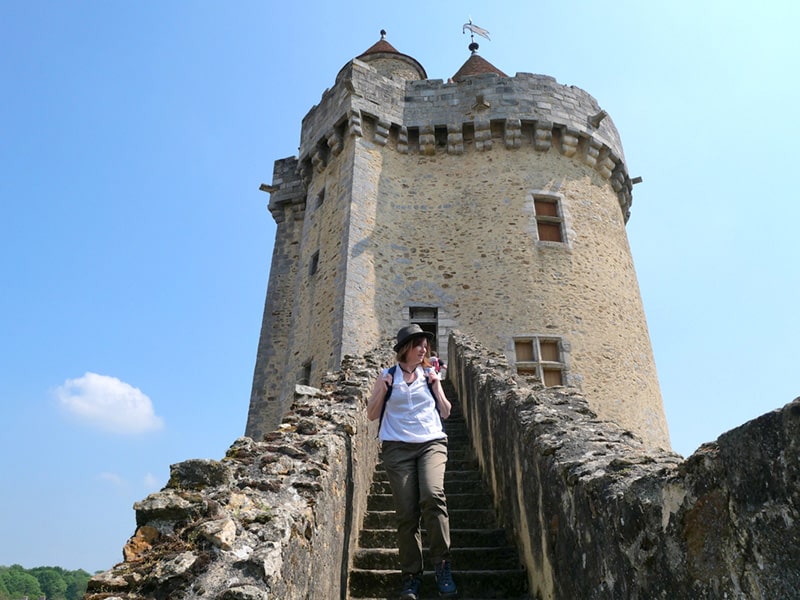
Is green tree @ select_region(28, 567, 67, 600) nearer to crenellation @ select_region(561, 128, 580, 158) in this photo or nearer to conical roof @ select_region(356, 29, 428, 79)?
conical roof @ select_region(356, 29, 428, 79)

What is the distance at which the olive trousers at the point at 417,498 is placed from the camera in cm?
359

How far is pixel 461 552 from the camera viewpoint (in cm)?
409

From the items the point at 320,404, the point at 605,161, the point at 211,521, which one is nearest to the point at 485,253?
the point at 605,161

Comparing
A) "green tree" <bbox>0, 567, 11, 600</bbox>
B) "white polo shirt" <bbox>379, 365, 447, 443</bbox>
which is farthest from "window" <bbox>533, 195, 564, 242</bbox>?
"green tree" <bbox>0, 567, 11, 600</bbox>

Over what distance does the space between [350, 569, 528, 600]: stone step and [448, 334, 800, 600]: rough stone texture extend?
0.65 feet

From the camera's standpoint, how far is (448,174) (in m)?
15.0

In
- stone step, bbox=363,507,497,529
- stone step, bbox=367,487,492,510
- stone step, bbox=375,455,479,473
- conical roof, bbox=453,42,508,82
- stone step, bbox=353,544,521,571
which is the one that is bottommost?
stone step, bbox=353,544,521,571

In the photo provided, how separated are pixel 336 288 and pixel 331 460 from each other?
964 centimetres

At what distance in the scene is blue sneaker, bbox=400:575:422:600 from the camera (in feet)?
11.3

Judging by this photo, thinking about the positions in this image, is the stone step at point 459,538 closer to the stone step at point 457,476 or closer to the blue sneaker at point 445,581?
the blue sneaker at point 445,581

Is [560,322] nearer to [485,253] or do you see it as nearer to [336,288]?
[485,253]

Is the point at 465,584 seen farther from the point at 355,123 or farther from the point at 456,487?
the point at 355,123

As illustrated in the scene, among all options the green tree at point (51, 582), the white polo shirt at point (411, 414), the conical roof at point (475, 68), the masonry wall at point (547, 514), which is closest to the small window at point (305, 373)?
the masonry wall at point (547, 514)

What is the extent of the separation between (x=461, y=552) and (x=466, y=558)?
2.1 inches
